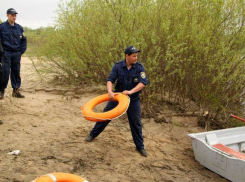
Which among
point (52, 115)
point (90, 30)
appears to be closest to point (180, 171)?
point (52, 115)

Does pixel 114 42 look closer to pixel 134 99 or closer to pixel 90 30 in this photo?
pixel 90 30

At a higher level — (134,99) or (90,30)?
(90,30)

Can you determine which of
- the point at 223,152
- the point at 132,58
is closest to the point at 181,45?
the point at 132,58

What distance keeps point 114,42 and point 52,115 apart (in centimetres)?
195

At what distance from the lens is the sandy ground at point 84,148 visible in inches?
132

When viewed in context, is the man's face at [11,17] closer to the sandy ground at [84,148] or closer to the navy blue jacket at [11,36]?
the navy blue jacket at [11,36]

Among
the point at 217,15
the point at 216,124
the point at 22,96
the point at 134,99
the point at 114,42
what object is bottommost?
the point at 216,124

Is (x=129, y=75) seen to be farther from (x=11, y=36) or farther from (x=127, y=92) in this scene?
(x=11, y=36)

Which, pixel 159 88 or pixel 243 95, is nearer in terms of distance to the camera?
pixel 243 95

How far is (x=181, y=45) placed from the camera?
4867 millimetres

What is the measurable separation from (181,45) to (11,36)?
346 centimetres

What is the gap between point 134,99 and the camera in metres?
3.74

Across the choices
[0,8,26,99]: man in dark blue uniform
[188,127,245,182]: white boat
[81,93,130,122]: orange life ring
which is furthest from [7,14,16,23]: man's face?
[188,127,245,182]: white boat

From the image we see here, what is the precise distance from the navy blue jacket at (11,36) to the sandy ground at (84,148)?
3.79 ft
